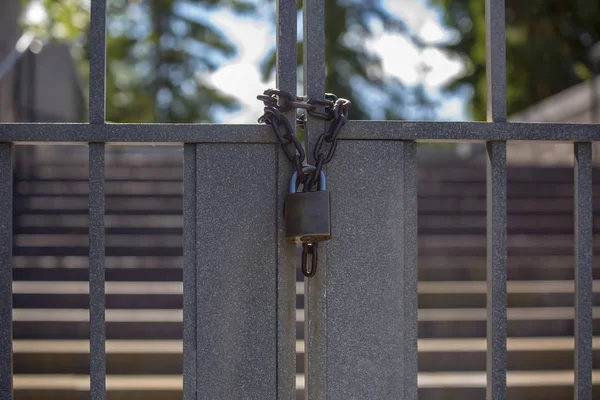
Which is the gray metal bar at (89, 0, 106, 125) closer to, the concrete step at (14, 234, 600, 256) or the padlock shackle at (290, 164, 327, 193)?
the padlock shackle at (290, 164, 327, 193)

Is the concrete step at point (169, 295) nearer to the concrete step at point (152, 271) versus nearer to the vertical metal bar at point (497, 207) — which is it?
the concrete step at point (152, 271)

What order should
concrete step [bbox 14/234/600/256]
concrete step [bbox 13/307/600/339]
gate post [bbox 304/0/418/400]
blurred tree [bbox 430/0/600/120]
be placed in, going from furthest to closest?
blurred tree [bbox 430/0/600/120] → concrete step [bbox 14/234/600/256] → concrete step [bbox 13/307/600/339] → gate post [bbox 304/0/418/400]

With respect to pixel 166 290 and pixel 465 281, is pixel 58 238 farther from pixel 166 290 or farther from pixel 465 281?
pixel 465 281

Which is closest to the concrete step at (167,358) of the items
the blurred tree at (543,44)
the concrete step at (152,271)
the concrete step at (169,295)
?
the concrete step at (169,295)

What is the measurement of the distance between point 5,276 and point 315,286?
674 millimetres

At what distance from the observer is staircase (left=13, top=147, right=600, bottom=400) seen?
11.7ft

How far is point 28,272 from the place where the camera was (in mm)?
4559

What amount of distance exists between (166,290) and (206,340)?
308 centimetres

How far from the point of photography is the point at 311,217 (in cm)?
120

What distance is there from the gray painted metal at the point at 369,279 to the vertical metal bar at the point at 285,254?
72 mm

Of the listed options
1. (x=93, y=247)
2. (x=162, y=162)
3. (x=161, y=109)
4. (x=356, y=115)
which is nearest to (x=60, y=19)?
(x=161, y=109)

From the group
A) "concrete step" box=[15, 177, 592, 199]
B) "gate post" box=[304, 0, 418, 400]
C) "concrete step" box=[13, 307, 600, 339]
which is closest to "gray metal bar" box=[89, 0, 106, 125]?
"gate post" box=[304, 0, 418, 400]

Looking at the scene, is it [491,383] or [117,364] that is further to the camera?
[117,364]

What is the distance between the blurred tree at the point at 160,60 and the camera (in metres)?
18.1
